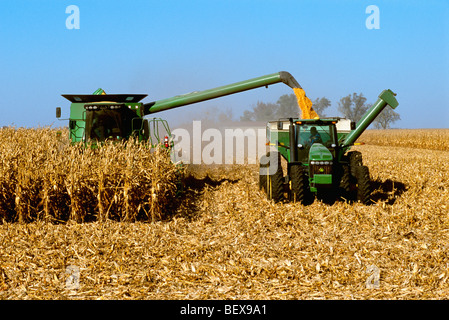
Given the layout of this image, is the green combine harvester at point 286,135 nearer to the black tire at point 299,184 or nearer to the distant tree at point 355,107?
the black tire at point 299,184

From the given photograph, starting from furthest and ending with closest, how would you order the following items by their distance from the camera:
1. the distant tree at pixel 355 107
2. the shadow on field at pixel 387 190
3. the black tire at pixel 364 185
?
1. the distant tree at pixel 355 107
2. the shadow on field at pixel 387 190
3. the black tire at pixel 364 185

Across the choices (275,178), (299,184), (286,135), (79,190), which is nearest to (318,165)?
(299,184)

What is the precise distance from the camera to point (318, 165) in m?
9.13

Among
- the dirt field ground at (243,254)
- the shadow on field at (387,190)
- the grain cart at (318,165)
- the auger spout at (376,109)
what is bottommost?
the dirt field ground at (243,254)

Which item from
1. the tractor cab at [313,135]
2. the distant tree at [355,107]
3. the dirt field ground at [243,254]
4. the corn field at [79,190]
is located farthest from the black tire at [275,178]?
the distant tree at [355,107]

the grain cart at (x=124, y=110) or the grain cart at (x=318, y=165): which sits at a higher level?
the grain cart at (x=124, y=110)

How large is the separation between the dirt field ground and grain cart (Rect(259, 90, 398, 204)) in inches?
14.3

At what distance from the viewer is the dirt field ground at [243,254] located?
18.2 ft

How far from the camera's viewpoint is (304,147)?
9.95m

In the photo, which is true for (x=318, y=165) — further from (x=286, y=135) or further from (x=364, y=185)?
(x=286, y=135)

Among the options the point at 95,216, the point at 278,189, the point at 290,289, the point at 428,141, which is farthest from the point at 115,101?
the point at 428,141

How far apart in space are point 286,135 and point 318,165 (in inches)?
84.2

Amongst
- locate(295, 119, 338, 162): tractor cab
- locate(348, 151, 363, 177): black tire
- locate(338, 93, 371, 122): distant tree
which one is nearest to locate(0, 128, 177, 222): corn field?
locate(295, 119, 338, 162): tractor cab

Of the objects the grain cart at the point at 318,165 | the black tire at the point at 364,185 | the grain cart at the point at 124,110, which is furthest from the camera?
the grain cart at the point at 124,110
